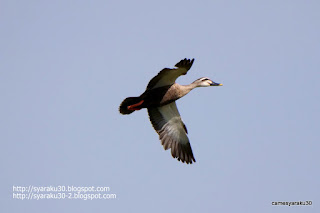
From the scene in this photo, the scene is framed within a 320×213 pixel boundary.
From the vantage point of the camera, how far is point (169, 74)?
35.1 ft

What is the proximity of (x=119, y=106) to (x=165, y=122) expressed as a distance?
56.6 inches

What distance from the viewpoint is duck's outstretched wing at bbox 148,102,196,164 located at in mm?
11859

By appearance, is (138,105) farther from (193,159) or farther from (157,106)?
(193,159)

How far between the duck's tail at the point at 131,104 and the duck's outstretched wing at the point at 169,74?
42cm

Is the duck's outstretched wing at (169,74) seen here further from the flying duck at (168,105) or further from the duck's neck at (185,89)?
the duck's neck at (185,89)

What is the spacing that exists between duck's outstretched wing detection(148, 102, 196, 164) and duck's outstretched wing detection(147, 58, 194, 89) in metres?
0.90

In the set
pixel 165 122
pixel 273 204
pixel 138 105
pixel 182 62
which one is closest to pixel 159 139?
pixel 165 122

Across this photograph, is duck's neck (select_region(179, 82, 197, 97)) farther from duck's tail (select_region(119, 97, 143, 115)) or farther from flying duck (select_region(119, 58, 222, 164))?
duck's tail (select_region(119, 97, 143, 115))

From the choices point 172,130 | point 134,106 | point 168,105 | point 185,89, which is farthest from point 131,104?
point 172,130

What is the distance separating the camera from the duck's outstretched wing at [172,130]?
1186 centimetres

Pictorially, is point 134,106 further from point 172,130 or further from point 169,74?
point 172,130

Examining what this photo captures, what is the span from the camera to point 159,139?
11.8 m

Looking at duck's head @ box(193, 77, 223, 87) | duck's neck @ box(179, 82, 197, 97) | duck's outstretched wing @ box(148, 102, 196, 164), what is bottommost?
duck's outstretched wing @ box(148, 102, 196, 164)

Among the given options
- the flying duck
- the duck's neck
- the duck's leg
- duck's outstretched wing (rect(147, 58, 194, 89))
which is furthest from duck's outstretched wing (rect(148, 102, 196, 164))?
duck's outstretched wing (rect(147, 58, 194, 89))
